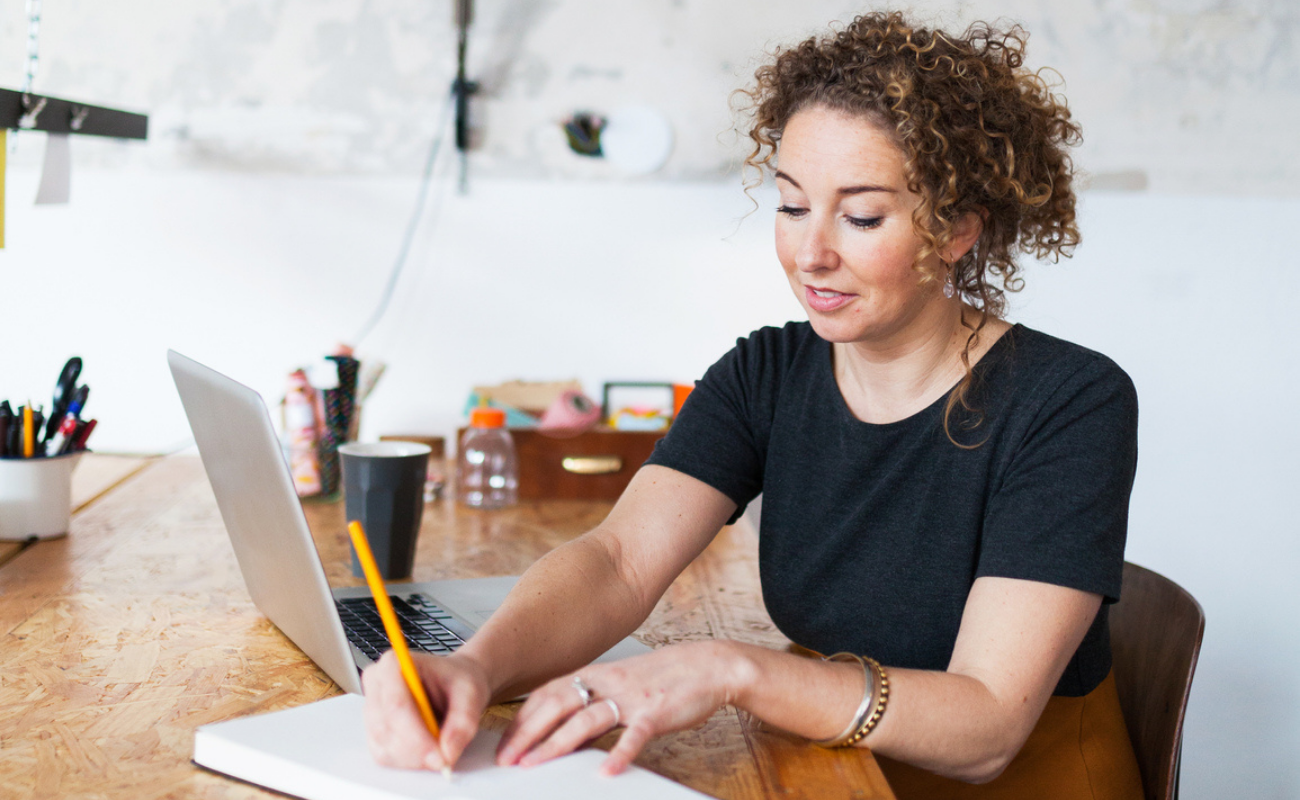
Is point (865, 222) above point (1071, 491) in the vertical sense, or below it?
above

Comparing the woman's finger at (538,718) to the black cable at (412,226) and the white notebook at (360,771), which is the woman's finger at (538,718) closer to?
the white notebook at (360,771)

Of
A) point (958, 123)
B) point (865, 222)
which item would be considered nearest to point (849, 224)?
point (865, 222)

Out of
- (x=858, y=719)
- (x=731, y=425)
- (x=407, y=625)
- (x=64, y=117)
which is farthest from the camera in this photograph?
(x=64, y=117)

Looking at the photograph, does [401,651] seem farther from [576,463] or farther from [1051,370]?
[576,463]

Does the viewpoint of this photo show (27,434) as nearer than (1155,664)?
No

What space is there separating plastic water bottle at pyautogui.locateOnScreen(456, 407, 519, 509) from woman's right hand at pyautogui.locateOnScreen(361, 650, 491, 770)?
3.02ft

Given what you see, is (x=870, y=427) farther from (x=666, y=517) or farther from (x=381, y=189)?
(x=381, y=189)

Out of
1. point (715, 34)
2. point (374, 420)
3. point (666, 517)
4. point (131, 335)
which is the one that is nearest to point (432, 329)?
point (374, 420)

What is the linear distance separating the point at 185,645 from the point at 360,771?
0.37m

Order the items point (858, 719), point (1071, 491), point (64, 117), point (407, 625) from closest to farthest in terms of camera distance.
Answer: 1. point (858, 719)
2. point (1071, 491)
3. point (407, 625)
4. point (64, 117)

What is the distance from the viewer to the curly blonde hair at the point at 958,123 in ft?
2.96

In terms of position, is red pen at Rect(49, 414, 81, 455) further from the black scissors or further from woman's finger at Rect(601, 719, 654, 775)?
woman's finger at Rect(601, 719, 654, 775)

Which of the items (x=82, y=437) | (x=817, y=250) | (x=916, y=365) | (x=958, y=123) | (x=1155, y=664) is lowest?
(x=1155, y=664)

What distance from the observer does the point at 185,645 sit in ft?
2.96
